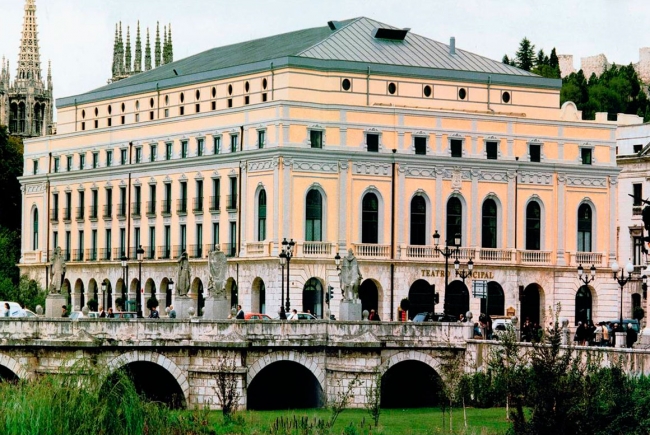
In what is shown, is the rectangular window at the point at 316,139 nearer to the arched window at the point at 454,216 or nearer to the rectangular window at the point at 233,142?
the rectangular window at the point at 233,142

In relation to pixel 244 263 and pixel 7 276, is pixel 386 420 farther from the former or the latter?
pixel 7 276

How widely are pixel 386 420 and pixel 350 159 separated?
38391mm

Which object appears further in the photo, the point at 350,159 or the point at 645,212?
the point at 350,159

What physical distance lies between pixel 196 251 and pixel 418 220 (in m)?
12.9

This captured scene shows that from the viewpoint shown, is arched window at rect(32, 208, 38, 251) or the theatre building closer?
the theatre building

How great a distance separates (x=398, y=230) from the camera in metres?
125

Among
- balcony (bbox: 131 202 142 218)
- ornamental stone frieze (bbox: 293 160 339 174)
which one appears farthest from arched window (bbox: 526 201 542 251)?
balcony (bbox: 131 202 142 218)

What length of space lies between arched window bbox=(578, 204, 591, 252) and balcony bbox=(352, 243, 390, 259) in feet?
44.0

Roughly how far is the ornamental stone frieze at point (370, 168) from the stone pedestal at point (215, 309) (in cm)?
2963

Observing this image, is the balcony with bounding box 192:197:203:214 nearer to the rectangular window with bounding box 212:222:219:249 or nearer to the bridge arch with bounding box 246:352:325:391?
the rectangular window with bounding box 212:222:219:249

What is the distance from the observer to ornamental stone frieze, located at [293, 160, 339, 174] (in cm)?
12269

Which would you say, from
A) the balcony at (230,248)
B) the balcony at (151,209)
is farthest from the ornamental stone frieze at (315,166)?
the balcony at (151,209)

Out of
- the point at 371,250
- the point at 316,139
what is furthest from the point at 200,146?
the point at 371,250

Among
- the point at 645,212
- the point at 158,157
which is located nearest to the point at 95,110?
the point at 158,157
